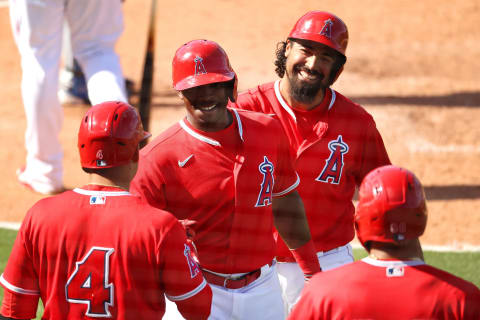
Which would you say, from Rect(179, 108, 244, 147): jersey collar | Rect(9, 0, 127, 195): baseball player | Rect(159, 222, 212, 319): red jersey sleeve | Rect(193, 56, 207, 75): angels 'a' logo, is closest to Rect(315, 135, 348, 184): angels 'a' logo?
Rect(179, 108, 244, 147): jersey collar

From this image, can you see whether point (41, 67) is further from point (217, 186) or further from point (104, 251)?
point (104, 251)

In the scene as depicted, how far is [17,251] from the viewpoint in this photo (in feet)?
9.20

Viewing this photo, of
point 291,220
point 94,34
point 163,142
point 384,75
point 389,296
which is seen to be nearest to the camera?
point 389,296

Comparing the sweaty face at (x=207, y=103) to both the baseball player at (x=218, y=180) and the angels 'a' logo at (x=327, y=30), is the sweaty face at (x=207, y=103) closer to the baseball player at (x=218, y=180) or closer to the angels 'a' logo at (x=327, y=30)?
the baseball player at (x=218, y=180)

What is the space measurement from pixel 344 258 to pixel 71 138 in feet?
15.3

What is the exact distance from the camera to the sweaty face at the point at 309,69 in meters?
3.96

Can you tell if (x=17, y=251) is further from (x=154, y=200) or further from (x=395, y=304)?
(x=395, y=304)

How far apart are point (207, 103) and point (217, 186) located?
341mm

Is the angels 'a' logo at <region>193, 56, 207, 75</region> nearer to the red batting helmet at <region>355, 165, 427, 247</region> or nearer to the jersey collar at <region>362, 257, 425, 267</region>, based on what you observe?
the red batting helmet at <region>355, 165, 427, 247</region>

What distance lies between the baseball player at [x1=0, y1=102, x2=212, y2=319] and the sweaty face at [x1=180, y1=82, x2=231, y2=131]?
1.54ft

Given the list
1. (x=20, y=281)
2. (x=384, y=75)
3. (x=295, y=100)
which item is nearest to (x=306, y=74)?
(x=295, y=100)

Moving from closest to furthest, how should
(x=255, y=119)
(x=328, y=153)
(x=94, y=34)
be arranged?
(x=255, y=119) → (x=328, y=153) → (x=94, y=34)

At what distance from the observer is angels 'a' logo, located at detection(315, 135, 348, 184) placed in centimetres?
395

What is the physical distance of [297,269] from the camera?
13.2ft
